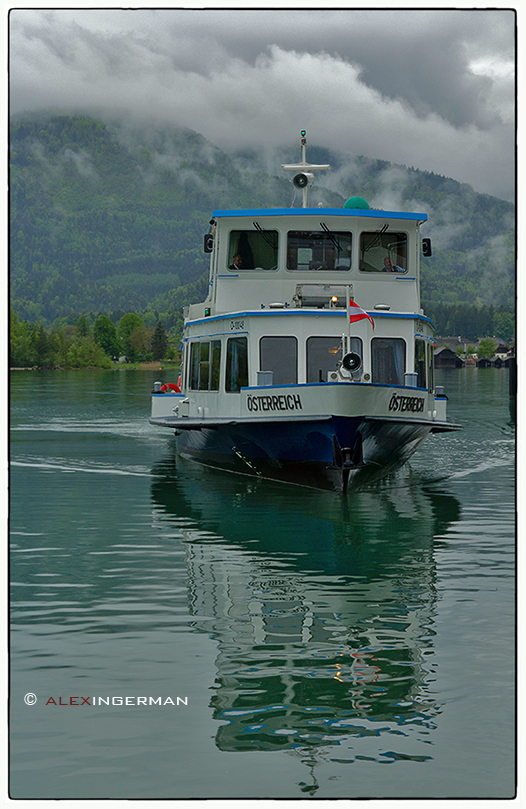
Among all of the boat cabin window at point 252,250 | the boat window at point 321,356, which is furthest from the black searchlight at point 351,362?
the boat cabin window at point 252,250

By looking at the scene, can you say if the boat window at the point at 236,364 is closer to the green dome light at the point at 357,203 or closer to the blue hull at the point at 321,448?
the blue hull at the point at 321,448

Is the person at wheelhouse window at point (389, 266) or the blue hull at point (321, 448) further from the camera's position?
the person at wheelhouse window at point (389, 266)

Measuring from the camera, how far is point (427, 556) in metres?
13.5

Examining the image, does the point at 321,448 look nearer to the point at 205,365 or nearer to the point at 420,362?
the point at 420,362

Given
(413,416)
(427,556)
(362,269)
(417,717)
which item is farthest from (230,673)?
(362,269)

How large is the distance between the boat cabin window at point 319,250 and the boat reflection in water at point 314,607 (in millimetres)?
5087

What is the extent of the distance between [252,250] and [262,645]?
13241 millimetres

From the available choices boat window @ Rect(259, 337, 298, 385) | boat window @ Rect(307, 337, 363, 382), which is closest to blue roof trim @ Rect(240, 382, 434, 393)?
boat window @ Rect(259, 337, 298, 385)

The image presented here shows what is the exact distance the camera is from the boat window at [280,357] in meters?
18.7

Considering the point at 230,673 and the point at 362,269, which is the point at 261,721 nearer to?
the point at 230,673

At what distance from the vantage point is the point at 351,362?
53.4 ft

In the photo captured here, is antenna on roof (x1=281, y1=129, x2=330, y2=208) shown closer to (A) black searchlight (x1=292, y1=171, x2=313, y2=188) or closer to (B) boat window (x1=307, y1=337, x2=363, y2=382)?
(A) black searchlight (x1=292, y1=171, x2=313, y2=188)

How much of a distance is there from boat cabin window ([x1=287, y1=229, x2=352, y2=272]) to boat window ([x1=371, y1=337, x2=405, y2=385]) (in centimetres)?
226

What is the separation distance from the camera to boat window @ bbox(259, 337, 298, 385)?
18.7 m
